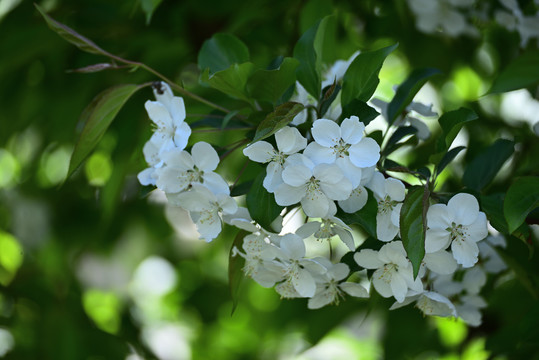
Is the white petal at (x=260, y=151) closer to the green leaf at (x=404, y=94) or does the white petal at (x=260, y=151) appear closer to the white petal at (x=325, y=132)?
the white petal at (x=325, y=132)

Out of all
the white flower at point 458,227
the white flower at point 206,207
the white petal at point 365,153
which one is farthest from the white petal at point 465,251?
the white flower at point 206,207

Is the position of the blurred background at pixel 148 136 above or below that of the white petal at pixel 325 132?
below

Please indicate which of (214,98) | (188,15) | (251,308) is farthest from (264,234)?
(251,308)

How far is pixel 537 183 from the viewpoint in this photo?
61 centimetres

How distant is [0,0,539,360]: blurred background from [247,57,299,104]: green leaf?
0.25m

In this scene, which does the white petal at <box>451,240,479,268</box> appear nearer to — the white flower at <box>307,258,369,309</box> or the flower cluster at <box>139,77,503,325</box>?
the flower cluster at <box>139,77,503,325</box>

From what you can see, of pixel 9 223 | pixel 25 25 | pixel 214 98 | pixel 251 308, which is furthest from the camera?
pixel 251 308

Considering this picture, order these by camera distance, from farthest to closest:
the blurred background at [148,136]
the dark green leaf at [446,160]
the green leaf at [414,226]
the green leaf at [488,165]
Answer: the blurred background at [148,136], the green leaf at [488,165], the dark green leaf at [446,160], the green leaf at [414,226]

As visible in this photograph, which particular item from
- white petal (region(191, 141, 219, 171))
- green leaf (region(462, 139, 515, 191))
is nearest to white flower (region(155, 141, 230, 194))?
white petal (region(191, 141, 219, 171))

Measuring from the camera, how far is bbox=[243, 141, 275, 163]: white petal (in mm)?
600

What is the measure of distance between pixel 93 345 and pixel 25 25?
2.27 ft

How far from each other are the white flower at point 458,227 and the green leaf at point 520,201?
3cm

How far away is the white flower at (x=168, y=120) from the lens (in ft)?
2.18

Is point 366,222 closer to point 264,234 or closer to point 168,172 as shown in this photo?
point 264,234
